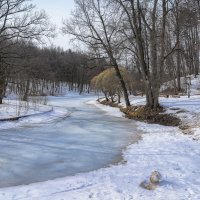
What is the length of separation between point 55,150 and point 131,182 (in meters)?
4.56

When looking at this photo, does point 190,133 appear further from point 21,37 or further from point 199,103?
point 21,37

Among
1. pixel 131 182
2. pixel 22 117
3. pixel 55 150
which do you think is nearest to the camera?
pixel 131 182

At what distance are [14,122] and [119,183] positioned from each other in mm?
12353

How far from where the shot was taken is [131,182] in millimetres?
8000

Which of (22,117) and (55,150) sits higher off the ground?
(22,117)

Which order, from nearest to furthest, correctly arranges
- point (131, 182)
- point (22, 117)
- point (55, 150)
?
1. point (131, 182)
2. point (55, 150)
3. point (22, 117)

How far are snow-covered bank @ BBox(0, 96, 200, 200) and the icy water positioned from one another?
63 cm

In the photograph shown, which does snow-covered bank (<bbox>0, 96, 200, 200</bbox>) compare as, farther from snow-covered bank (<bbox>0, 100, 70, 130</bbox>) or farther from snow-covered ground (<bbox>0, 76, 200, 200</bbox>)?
snow-covered bank (<bbox>0, 100, 70, 130</bbox>)

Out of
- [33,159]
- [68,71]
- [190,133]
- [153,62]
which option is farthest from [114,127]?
[68,71]

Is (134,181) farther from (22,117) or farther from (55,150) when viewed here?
(22,117)

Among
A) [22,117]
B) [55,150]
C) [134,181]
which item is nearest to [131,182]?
[134,181]

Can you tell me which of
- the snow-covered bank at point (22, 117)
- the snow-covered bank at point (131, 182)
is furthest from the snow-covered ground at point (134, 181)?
the snow-covered bank at point (22, 117)

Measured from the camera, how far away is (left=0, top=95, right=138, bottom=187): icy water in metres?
9.20

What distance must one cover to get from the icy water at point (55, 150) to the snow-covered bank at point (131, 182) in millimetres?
625
